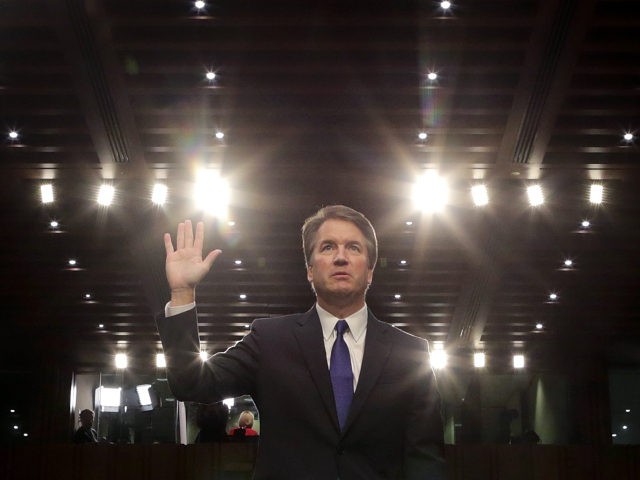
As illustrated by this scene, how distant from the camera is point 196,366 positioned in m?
2.18

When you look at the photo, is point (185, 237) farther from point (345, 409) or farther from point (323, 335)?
point (345, 409)

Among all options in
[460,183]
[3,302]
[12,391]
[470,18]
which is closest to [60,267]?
[3,302]

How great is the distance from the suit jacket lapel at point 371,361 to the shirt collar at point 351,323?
0.02 metres

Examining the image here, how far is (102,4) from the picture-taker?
10.7 meters

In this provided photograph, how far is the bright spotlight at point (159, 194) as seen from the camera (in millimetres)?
13641

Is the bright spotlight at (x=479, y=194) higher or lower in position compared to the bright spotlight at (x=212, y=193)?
lower

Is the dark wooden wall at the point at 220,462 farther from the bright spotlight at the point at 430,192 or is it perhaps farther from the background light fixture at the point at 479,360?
the background light fixture at the point at 479,360

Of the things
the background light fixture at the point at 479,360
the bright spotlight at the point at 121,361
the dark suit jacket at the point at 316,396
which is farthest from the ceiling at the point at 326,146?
the dark suit jacket at the point at 316,396

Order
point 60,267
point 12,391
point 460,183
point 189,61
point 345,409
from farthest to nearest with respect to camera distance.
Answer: point 12,391 → point 60,267 → point 460,183 → point 189,61 → point 345,409

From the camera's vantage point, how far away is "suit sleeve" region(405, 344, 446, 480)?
2214 mm

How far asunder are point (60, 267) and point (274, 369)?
14732mm

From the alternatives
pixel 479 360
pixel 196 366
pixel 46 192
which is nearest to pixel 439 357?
pixel 479 360

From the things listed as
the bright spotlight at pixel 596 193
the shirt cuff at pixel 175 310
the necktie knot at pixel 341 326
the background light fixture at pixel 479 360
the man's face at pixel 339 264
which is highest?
the bright spotlight at pixel 596 193

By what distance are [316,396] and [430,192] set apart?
1183 centimetres
